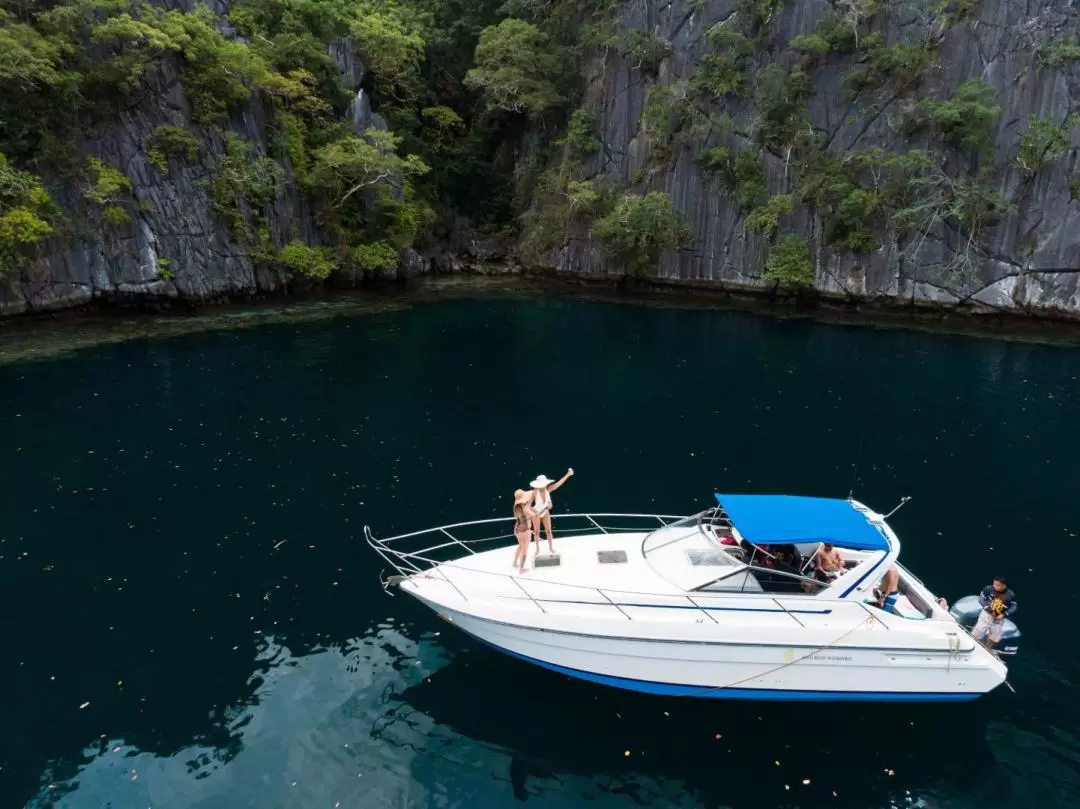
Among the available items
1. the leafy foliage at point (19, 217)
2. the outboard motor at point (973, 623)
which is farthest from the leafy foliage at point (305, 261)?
the outboard motor at point (973, 623)

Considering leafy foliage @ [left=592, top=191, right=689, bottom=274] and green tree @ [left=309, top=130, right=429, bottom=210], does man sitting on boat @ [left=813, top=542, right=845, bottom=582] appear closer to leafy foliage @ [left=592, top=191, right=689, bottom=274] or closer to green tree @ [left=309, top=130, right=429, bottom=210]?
leafy foliage @ [left=592, top=191, right=689, bottom=274]

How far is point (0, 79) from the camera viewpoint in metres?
25.2

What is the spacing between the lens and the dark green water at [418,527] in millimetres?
8508

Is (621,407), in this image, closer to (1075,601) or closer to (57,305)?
(1075,601)

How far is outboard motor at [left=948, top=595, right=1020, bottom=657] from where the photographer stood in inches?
388

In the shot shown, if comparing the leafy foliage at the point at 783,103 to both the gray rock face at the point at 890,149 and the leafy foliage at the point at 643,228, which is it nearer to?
the gray rock face at the point at 890,149

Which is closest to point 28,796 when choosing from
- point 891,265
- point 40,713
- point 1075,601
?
point 40,713

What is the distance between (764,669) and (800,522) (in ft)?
7.09

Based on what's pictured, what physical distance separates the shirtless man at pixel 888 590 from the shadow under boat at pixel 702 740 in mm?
1440

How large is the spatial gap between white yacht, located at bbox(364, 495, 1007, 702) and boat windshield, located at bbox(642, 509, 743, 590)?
0.09 feet

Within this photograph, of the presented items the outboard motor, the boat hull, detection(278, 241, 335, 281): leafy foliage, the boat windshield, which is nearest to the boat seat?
the boat hull

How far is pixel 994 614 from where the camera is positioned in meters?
9.78

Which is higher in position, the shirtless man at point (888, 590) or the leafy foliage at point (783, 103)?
the leafy foliage at point (783, 103)

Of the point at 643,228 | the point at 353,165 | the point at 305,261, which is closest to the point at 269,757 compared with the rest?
the point at 305,261
